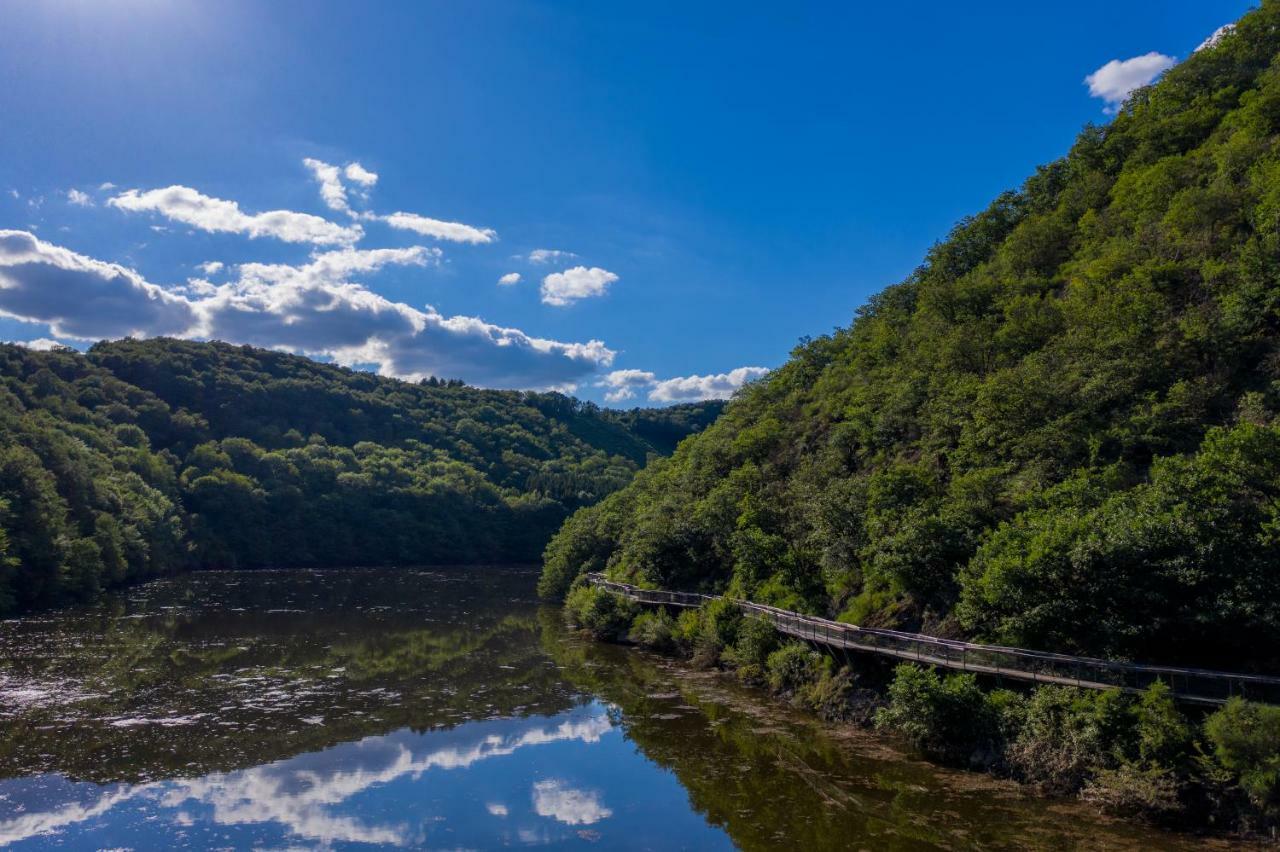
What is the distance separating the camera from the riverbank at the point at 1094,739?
1650 cm

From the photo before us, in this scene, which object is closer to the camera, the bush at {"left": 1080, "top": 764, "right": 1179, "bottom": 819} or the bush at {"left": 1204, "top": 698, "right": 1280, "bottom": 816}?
the bush at {"left": 1204, "top": 698, "right": 1280, "bottom": 816}

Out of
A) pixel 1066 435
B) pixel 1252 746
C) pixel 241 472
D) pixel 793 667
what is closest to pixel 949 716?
pixel 1252 746

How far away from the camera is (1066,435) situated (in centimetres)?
2928

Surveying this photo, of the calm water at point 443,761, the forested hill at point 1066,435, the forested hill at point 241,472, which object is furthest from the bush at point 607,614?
the forested hill at point 241,472

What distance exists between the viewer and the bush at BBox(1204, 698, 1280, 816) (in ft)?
52.2

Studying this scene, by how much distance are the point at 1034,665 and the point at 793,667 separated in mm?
11460

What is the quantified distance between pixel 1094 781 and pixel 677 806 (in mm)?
10871

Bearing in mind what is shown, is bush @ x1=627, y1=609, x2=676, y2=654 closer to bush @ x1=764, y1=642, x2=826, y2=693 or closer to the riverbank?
bush @ x1=764, y1=642, x2=826, y2=693

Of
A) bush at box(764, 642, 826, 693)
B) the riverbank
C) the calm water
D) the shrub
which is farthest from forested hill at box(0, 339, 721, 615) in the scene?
the shrub

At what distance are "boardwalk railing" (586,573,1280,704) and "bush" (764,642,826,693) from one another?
66 centimetres

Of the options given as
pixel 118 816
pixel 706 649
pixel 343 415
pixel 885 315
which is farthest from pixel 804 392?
pixel 343 415

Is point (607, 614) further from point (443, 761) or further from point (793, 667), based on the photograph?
point (443, 761)

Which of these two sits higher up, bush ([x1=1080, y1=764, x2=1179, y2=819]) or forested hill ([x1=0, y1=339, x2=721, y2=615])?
forested hill ([x1=0, y1=339, x2=721, y2=615])

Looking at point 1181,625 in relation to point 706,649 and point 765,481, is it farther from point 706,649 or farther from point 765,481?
point 765,481
